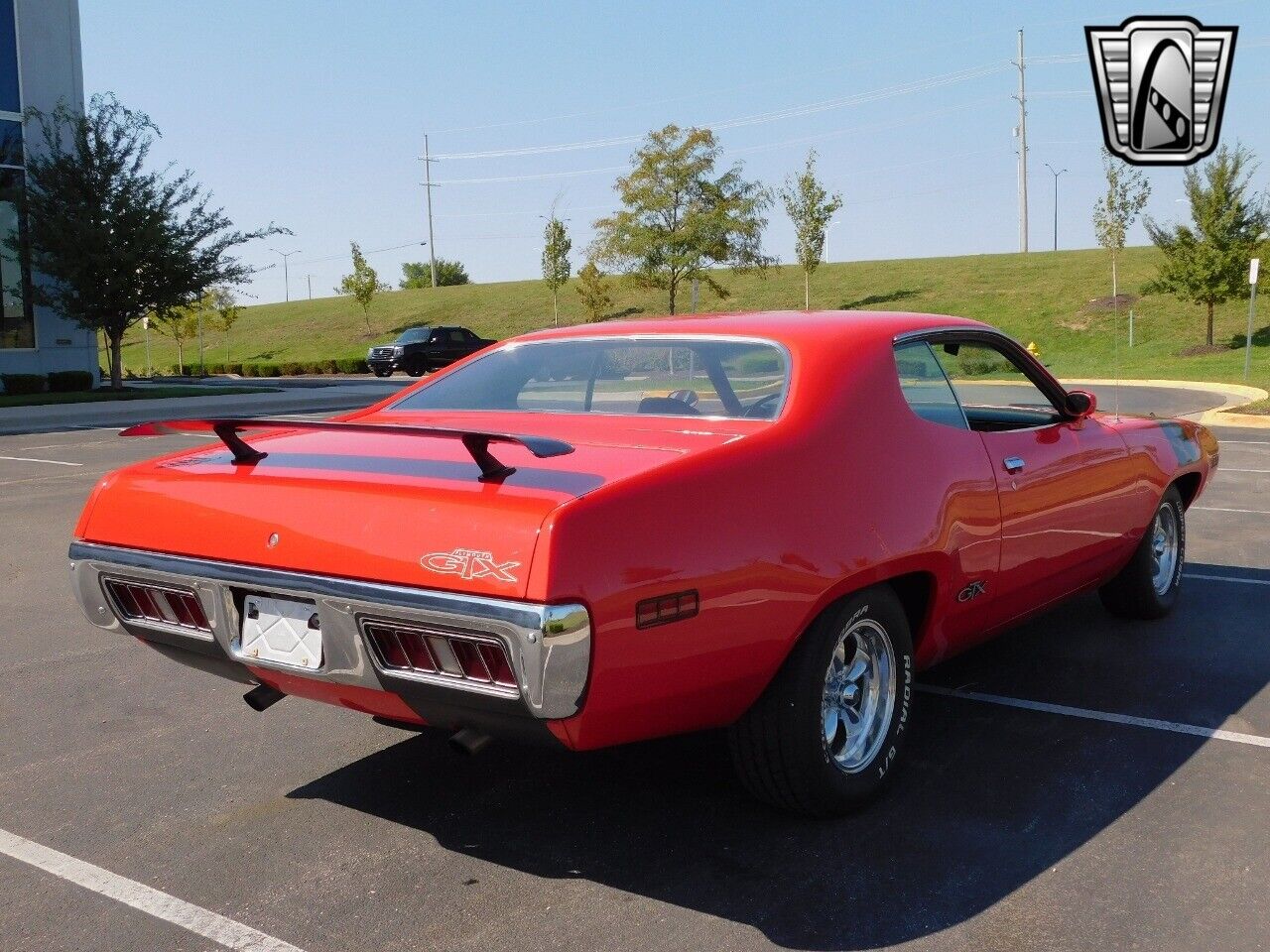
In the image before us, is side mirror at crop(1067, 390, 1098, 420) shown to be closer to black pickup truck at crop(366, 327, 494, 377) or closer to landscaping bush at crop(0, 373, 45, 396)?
landscaping bush at crop(0, 373, 45, 396)

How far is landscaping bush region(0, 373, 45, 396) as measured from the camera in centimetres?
2644

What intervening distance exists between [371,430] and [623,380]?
1.03 m

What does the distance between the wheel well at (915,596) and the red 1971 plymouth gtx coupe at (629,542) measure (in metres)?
0.01

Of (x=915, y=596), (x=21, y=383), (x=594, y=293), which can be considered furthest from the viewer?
(x=594, y=293)

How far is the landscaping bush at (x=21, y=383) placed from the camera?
26438 millimetres

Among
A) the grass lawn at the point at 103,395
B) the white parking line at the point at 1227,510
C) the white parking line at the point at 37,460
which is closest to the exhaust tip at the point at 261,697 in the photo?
the white parking line at the point at 1227,510

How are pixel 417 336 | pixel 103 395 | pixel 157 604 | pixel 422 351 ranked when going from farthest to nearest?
1. pixel 417 336
2. pixel 422 351
3. pixel 103 395
4. pixel 157 604

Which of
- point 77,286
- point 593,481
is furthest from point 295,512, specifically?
point 77,286

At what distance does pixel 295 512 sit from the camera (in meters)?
3.21

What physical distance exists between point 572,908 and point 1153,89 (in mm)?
15435

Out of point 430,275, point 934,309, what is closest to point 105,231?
point 934,309

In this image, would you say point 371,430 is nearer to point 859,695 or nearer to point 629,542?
point 629,542

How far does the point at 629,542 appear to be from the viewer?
2930 mm

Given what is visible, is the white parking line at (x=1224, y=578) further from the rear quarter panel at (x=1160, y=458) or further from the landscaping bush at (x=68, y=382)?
the landscaping bush at (x=68, y=382)
